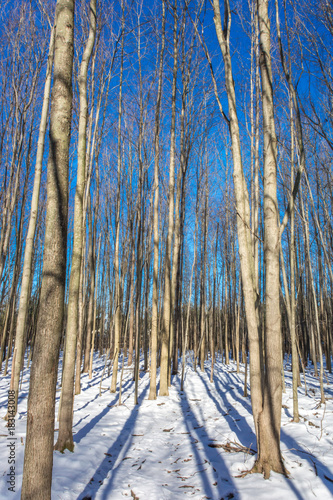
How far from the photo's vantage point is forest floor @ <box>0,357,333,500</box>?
226 centimetres

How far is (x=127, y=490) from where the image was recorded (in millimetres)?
2377

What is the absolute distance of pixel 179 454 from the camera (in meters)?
3.17

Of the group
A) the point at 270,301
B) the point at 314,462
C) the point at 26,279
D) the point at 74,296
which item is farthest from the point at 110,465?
the point at 26,279

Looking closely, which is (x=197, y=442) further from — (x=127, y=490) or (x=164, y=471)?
(x=127, y=490)

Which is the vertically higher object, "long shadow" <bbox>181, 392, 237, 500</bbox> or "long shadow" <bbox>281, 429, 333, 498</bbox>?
"long shadow" <bbox>281, 429, 333, 498</bbox>

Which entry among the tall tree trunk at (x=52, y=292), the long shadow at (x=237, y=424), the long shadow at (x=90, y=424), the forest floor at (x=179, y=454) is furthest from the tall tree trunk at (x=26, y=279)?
the long shadow at (x=237, y=424)

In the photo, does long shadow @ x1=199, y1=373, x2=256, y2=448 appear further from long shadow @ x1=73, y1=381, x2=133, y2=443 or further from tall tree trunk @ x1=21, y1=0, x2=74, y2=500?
tall tree trunk @ x1=21, y1=0, x2=74, y2=500

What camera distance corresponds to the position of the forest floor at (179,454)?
2260 millimetres

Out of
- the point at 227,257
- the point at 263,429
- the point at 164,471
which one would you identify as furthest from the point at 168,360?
the point at 227,257

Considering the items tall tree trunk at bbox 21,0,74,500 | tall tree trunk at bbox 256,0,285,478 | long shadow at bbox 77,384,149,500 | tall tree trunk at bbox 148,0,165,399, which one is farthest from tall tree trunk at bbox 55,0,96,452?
tall tree trunk at bbox 148,0,165,399

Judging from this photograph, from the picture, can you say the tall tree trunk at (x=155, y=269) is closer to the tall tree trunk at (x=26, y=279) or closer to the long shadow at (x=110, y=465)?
the long shadow at (x=110, y=465)

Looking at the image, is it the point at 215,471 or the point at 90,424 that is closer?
the point at 215,471

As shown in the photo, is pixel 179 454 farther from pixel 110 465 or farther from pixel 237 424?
pixel 237 424

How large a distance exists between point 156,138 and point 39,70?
2.66m
